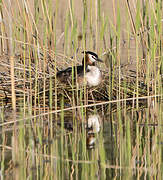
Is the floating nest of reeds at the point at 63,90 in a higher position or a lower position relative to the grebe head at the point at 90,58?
lower

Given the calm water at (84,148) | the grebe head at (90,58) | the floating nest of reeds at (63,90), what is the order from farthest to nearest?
1. the grebe head at (90,58)
2. the floating nest of reeds at (63,90)
3. the calm water at (84,148)

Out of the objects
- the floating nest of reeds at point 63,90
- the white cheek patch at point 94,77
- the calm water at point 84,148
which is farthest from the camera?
the white cheek patch at point 94,77

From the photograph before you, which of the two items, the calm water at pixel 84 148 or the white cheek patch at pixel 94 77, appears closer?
the calm water at pixel 84 148

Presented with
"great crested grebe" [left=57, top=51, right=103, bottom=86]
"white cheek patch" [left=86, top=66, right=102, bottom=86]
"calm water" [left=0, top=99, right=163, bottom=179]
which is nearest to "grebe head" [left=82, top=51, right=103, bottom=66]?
"great crested grebe" [left=57, top=51, right=103, bottom=86]

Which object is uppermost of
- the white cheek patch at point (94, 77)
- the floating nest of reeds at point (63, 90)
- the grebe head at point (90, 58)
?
the grebe head at point (90, 58)

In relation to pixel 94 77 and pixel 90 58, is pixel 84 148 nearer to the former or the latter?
pixel 94 77

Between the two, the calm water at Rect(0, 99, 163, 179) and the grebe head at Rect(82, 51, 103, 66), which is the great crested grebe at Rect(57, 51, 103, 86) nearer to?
the grebe head at Rect(82, 51, 103, 66)

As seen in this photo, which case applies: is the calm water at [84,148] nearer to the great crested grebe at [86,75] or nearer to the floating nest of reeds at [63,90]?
the floating nest of reeds at [63,90]

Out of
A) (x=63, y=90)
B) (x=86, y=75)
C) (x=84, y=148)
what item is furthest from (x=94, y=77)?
(x=84, y=148)

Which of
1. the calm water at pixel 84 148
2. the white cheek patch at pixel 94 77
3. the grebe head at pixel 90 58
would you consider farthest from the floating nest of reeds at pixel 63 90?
the calm water at pixel 84 148

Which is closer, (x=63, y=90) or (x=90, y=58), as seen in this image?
(x=63, y=90)

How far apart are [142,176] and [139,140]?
954 millimetres

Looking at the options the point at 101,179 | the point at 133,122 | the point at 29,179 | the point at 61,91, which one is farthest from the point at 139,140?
the point at 61,91

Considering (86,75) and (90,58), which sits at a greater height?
(90,58)
